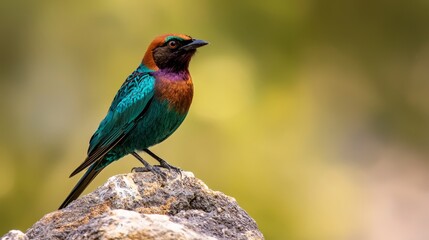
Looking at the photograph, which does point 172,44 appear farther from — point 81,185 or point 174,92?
point 81,185

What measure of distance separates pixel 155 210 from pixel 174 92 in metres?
1.52

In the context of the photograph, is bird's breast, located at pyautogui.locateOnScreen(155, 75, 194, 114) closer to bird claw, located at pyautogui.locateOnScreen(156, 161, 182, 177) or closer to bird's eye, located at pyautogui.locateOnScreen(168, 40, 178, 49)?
bird's eye, located at pyautogui.locateOnScreen(168, 40, 178, 49)

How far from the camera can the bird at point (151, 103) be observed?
579 centimetres

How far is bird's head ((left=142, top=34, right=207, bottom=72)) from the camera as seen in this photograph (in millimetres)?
5875

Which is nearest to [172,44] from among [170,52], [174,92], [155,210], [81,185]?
[170,52]

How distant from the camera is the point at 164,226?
3.55 metres

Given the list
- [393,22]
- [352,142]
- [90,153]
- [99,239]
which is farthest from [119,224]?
[393,22]

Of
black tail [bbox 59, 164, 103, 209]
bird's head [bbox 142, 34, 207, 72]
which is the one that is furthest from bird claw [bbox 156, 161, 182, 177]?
bird's head [bbox 142, 34, 207, 72]

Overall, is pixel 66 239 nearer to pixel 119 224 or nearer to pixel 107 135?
pixel 119 224

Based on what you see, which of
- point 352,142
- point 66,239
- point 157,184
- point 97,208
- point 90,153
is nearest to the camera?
point 66,239

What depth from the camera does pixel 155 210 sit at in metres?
4.40

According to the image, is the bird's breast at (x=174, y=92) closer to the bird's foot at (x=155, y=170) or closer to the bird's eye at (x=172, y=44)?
the bird's eye at (x=172, y=44)

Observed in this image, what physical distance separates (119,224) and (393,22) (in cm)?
843

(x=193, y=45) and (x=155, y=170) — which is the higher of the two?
(x=193, y=45)
